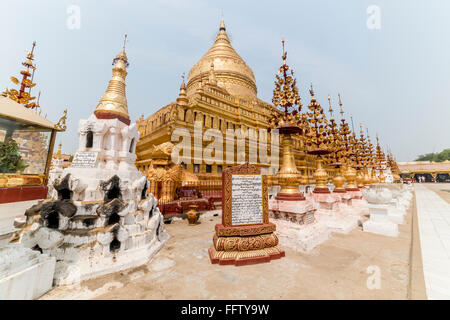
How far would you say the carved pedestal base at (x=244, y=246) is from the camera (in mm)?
3963

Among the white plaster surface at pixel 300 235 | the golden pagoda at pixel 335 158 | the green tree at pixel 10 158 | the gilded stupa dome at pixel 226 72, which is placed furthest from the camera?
the gilded stupa dome at pixel 226 72

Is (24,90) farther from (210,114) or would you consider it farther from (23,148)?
(210,114)

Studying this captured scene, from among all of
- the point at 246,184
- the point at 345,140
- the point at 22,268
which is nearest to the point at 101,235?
the point at 22,268

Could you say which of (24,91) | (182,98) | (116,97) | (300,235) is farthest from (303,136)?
(24,91)

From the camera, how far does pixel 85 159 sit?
4934mm

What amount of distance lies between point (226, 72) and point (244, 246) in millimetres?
25284

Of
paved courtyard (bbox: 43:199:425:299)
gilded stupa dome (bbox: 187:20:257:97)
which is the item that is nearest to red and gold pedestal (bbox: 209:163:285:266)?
paved courtyard (bbox: 43:199:425:299)

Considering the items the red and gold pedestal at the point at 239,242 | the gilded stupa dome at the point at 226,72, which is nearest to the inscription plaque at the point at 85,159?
the red and gold pedestal at the point at 239,242

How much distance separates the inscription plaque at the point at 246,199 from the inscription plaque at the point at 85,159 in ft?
12.9

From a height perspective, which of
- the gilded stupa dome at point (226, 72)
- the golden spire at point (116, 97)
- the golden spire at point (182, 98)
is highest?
the gilded stupa dome at point (226, 72)

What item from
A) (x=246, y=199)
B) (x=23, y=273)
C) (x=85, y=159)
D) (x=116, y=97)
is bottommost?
(x=23, y=273)

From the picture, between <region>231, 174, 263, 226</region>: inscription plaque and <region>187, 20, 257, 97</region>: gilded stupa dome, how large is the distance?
21394 millimetres

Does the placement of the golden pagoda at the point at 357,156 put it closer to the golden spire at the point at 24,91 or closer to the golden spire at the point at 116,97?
the golden spire at the point at 116,97

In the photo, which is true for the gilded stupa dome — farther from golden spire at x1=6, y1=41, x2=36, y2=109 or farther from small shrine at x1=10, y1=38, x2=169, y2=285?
small shrine at x1=10, y1=38, x2=169, y2=285
